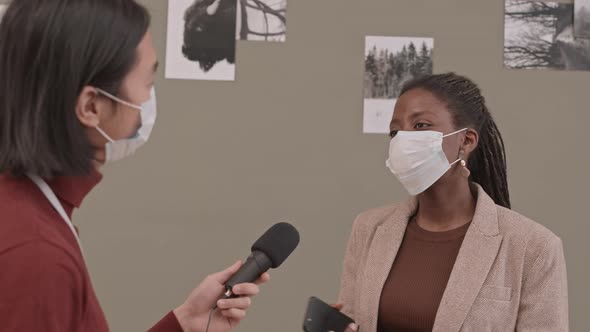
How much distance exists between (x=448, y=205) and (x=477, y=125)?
0.26 m

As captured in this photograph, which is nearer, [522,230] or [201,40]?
[522,230]

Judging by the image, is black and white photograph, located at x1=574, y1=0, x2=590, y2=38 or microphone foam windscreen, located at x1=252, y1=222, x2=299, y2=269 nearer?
microphone foam windscreen, located at x1=252, y1=222, x2=299, y2=269

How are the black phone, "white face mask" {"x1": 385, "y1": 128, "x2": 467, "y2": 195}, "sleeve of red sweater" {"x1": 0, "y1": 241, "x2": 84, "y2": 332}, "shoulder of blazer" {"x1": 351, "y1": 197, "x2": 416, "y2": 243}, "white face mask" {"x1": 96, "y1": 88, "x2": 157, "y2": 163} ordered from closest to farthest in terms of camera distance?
1. "sleeve of red sweater" {"x1": 0, "y1": 241, "x2": 84, "y2": 332}
2. "white face mask" {"x1": 96, "y1": 88, "x2": 157, "y2": 163}
3. the black phone
4. "white face mask" {"x1": 385, "y1": 128, "x2": 467, "y2": 195}
5. "shoulder of blazer" {"x1": 351, "y1": 197, "x2": 416, "y2": 243}

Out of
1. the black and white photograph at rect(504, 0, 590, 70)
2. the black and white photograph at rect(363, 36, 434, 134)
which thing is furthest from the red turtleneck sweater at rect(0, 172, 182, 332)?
the black and white photograph at rect(504, 0, 590, 70)

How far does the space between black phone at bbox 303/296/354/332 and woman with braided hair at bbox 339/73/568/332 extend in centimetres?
13

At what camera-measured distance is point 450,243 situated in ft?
5.51

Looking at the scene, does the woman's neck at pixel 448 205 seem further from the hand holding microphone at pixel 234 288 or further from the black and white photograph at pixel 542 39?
the black and white photograph at pixel 542 39

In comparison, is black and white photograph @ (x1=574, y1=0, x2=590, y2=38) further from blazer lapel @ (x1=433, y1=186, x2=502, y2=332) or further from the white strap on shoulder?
the white strap on shoulder

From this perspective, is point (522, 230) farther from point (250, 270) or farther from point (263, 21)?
point (263, 21)

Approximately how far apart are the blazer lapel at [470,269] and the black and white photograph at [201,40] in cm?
106

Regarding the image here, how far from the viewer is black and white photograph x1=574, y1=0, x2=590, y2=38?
7.52ft

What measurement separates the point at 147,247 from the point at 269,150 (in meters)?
0.57

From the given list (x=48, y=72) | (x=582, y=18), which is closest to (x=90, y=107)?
(x=48, y=72)

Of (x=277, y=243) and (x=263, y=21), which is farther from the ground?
(x=263, y=21)
